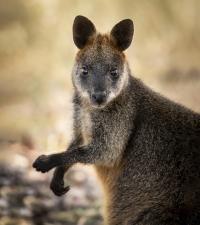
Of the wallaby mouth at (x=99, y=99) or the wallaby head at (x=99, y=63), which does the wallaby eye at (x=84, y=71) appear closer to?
the wallaby head at (x=99, y=63)

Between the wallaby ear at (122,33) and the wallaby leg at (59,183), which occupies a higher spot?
the wallaby ear at (122,33)

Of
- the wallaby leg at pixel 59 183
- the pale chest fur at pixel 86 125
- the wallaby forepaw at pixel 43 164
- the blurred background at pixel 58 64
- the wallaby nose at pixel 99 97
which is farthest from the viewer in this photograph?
the blurred background at pixel 58 64

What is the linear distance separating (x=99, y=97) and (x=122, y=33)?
0.61 meters

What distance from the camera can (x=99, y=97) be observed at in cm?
611

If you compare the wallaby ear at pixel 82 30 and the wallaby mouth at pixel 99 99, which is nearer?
the wallaby mouth at pixel 99 99

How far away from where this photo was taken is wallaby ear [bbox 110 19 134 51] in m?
6.38

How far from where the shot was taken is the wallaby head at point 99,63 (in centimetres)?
620

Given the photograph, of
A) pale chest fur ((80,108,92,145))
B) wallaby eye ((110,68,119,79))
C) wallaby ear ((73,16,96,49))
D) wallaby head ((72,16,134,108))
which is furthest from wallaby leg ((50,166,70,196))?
wallaby ear ((73,16,96,49))

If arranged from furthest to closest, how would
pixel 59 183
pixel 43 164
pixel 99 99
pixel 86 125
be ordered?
pixel 59 183 < pixel 86 125 < pixel 43 164 < pixel 99 99

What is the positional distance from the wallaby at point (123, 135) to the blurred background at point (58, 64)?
265 centimetres

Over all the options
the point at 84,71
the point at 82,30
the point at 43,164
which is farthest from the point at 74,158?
the point at 82,30

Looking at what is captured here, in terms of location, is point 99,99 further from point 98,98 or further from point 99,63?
point 99,63

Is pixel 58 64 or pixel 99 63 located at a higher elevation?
pixel 58 64

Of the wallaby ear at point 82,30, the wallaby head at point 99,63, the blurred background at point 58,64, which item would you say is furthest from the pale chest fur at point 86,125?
the blurred background at point 58,64
